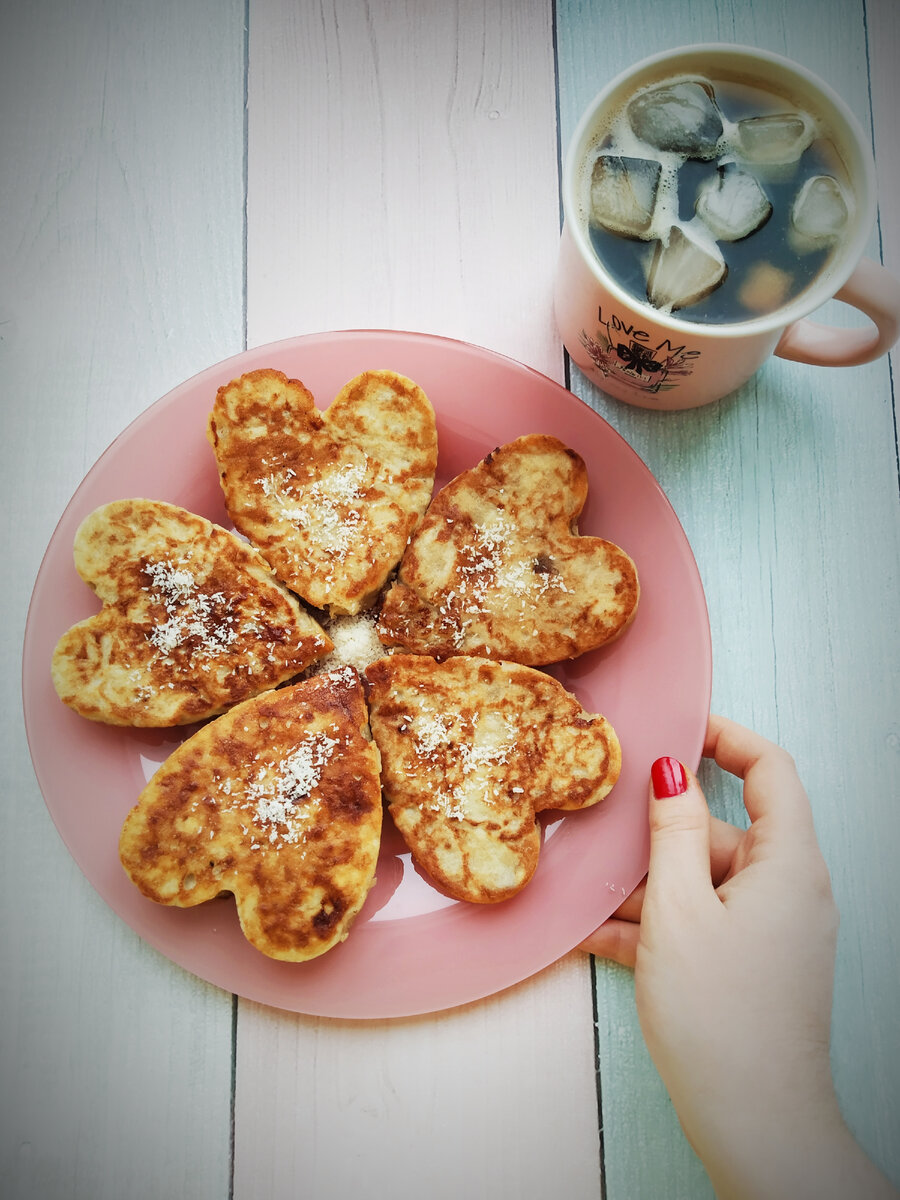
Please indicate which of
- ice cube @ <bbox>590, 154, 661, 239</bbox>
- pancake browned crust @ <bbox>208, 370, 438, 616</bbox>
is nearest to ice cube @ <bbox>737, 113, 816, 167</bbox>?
Answer: ice cube @ <bbox>590, 154, 661, 239</bbox>

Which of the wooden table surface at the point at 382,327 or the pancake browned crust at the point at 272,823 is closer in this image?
the pancake browned crust at the point at 272,823

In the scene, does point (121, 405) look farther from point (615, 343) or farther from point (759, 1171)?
Result: point (759, 1171)

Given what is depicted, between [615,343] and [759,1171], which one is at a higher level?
[615,343]

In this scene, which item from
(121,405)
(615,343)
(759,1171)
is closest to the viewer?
(759,1171)

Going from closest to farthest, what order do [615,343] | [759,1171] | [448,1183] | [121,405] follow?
[759,1171]
[615,343]
[448,1183]
[121,405]

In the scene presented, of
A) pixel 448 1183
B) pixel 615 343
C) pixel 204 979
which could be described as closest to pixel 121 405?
pixel 615 343

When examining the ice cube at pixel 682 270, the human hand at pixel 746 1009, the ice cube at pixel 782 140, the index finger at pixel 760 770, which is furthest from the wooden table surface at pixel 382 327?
the ice cube at pixel 782 140

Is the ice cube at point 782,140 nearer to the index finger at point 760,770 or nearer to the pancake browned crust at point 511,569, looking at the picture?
the pancake browned crust at point 511,569
